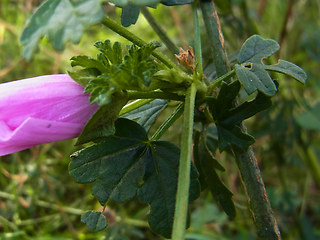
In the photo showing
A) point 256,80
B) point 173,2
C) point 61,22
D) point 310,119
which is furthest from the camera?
point 310,119

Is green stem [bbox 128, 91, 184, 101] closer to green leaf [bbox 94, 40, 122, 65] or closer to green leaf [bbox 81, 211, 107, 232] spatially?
green leaf [bbox 94, 40, 122, 65]

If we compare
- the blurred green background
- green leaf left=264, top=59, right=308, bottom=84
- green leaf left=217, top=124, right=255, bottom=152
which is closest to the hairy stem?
green leaf left=217, top=124, right=255, bottom=152

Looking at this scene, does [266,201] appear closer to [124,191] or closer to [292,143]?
[124,191]

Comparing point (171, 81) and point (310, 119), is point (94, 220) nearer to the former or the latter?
point (171, 81)

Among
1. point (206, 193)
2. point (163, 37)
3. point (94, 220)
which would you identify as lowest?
point (206, 193)

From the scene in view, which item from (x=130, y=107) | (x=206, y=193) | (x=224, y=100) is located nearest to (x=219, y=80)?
(x=224, y=100)

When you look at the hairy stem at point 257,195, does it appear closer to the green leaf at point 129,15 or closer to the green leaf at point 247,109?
the green leaf at point 247,109

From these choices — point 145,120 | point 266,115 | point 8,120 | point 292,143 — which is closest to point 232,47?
point 266,115

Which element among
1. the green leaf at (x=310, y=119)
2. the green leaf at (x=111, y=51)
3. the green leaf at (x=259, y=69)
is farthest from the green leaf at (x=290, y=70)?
the green leaf at (x=310, y=119)
